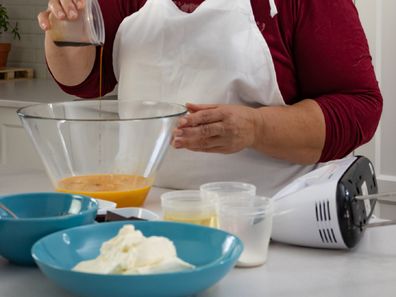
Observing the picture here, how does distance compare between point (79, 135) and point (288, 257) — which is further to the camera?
point (79, 135)

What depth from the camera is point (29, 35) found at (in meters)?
3.74

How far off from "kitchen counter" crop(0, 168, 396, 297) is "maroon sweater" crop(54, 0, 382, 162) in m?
0.36

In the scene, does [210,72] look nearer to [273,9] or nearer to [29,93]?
[273,9]

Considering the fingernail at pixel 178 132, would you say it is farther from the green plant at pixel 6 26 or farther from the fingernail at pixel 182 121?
the green plant at pixel 6 26

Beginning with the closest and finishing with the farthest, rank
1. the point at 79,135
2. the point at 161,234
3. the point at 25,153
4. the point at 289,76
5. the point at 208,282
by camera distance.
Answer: the point at 208,282 < the point at 161,234 < the point at 79,135 < the point at 289,76 < the point at 25,153

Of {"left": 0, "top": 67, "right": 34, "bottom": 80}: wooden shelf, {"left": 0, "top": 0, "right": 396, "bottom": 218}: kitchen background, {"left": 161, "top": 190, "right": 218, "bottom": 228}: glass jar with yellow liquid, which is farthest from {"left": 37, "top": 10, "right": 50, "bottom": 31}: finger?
{"left": 0, "top": 67, "right": 34, "bottom": 80}: wooden shelf

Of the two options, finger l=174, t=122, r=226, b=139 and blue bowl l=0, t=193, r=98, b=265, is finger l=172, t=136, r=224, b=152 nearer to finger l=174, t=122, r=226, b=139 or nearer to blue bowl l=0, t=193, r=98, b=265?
finger l=174, t=122, r=226, b=139

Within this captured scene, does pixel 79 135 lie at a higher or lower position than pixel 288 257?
higher

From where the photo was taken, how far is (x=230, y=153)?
157 centimetres

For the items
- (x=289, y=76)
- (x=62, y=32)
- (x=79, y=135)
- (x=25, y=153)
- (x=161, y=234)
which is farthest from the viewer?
(x=25, y=153)

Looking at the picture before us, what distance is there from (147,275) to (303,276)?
0.92 feet

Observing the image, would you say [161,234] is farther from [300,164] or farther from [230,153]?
[300,164]

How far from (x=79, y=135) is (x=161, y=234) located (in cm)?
41

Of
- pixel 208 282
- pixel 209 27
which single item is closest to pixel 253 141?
pixel 209 27
